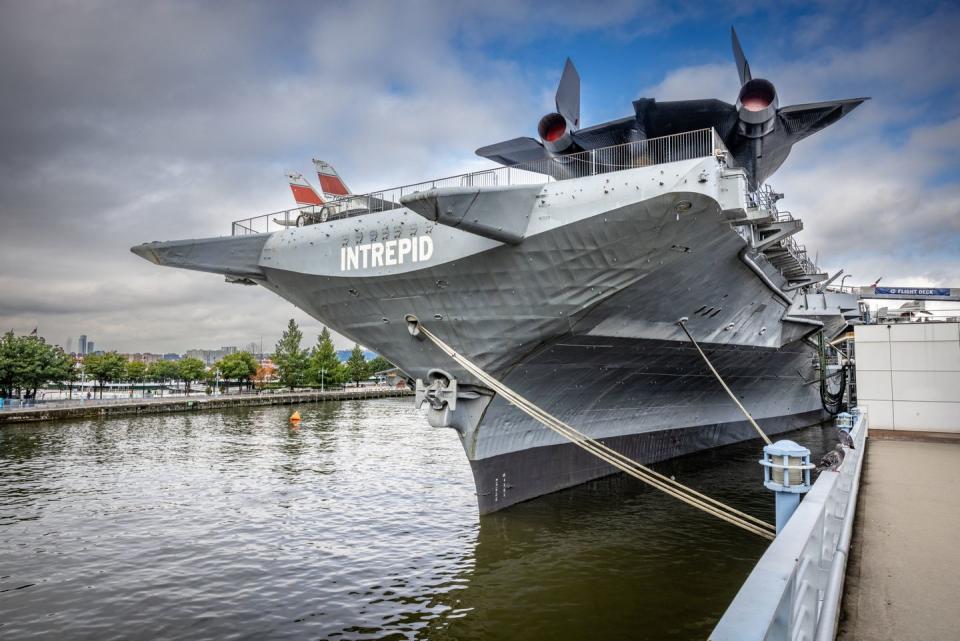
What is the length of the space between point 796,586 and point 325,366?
68.3 m

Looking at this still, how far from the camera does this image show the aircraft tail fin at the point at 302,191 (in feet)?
45.7

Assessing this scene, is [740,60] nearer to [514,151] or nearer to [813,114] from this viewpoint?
[813,114]

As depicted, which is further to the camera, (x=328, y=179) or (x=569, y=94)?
(x=328, y=179)

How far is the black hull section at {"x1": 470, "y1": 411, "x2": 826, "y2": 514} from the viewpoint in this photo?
11.5 metres

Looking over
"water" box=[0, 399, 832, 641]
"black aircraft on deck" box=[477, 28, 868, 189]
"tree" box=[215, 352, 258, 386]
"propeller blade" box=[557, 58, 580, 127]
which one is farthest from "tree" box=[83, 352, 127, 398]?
"propeller blade" box=[557, 58, 580, 127]

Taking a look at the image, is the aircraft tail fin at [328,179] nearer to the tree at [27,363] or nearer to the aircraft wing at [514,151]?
the aircraft wing at [514,151]

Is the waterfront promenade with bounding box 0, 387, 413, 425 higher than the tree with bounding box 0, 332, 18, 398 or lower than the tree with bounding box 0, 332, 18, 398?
lower

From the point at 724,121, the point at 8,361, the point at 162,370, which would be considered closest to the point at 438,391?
the point at 724,121

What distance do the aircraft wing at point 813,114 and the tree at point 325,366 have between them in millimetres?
58905

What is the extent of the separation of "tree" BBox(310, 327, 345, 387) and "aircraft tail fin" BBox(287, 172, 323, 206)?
54.2 m

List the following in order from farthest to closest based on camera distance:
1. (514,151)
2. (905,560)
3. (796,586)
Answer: (514,151)
(905,560)
(796,586)

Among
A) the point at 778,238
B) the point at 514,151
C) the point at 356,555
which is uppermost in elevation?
the point at 514,151

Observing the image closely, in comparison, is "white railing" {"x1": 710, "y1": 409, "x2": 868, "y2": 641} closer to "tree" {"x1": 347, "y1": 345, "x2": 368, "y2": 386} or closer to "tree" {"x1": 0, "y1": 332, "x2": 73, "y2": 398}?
"tree" {"x1": 0, "y1": 332, "x2": 73, "y2": 398}

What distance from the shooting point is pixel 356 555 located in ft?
33.3
